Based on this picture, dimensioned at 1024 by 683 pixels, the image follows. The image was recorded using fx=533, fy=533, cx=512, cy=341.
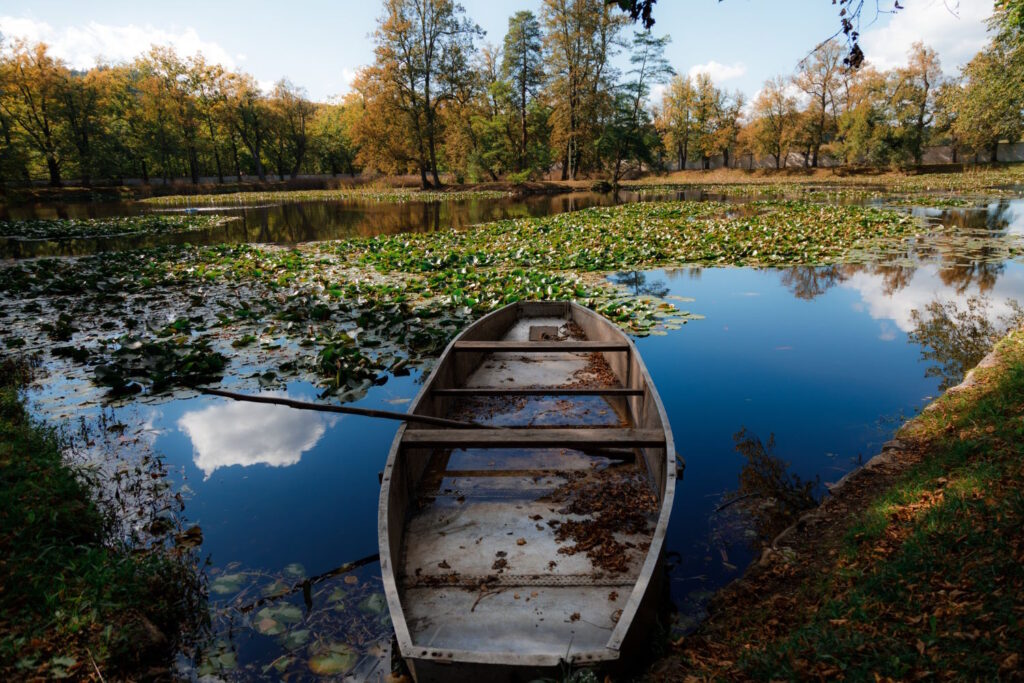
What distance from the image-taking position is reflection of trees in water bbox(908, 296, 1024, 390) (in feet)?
21.6

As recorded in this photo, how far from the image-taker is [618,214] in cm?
2112

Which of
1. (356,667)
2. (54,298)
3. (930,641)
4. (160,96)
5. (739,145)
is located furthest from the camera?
(739,145)

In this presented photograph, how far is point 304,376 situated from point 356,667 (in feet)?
14.0

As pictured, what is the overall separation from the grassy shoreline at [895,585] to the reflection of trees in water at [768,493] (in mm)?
195

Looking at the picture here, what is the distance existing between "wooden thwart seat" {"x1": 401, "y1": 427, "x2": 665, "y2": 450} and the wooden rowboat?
1 cm

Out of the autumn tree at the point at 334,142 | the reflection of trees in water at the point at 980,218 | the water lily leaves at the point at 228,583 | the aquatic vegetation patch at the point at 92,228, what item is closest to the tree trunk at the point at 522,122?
the autumn tree at the point at 334,142

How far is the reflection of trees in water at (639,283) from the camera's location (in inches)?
422

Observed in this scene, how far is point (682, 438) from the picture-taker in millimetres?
5109

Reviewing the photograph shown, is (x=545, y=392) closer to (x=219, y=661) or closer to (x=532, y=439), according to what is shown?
(x=532, y=439)

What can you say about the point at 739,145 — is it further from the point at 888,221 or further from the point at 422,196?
the point at 888,221

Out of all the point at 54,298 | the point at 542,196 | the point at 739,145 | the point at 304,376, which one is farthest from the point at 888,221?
the point at 739,145

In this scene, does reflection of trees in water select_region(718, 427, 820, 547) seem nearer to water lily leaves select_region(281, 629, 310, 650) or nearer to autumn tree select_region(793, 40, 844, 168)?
water lily leaves select_region(281, 629, 310, 650)

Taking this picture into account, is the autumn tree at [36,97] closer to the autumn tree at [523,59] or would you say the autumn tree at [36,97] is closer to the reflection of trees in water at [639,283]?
the autumn tree at [523,59]

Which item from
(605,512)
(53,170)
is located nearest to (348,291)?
(605,512)
